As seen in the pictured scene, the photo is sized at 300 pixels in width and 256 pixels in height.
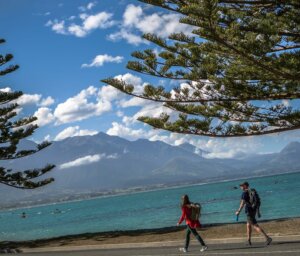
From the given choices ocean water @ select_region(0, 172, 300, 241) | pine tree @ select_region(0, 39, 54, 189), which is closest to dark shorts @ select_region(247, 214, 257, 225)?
pine tree @ select_region(0, 39, 54, 189)

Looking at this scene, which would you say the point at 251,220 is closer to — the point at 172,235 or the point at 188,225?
the point at 188,225

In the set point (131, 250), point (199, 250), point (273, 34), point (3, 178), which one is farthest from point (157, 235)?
point (3, 178)

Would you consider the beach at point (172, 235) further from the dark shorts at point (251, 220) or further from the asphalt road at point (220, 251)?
the dark shorts at point (251, 220)

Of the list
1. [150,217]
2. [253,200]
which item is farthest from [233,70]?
[150,217]

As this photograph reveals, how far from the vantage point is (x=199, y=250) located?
14.0 meters

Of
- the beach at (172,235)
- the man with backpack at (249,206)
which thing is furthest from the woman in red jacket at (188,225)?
the beach at (172,235)

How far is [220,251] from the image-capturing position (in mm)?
13430

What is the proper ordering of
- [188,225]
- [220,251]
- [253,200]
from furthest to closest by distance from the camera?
[253,200] < [188,225] < [220,251]

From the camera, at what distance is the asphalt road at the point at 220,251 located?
40.5 feet

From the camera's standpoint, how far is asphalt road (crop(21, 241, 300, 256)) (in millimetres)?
12352

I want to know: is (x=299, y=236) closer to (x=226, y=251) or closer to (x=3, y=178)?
(x=226, y=251)

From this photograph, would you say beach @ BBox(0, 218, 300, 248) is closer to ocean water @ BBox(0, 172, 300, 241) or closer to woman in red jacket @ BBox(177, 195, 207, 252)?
woman in red jacket @ BBox(177, 195, 207, 252)

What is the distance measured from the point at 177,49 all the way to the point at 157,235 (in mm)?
7280

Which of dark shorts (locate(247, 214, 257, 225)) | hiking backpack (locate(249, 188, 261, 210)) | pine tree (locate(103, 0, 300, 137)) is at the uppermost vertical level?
pine tree (locate(103, 0, 300, 137))
